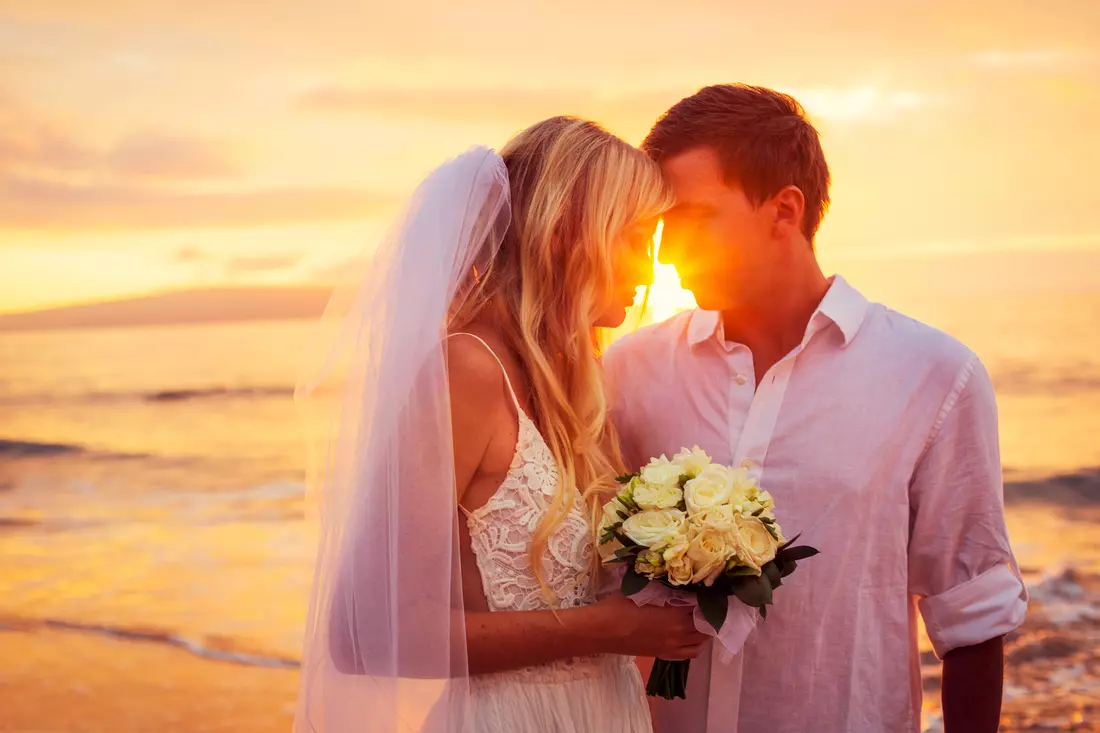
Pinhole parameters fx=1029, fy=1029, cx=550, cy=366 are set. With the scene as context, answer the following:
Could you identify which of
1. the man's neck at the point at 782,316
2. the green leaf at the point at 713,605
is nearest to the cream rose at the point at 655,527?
the green leaf at the point at 713,605

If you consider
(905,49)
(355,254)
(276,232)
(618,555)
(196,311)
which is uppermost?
(905,49)

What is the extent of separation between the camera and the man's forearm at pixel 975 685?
3307 millimetres

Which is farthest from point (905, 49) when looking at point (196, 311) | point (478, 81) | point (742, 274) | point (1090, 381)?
point (196, 311)

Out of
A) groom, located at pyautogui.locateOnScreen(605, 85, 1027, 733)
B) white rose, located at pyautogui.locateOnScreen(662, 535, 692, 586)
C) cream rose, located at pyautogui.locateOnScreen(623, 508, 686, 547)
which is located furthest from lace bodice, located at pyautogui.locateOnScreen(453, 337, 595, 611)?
groom, located at pyautogui.locateOnScreen(605, 85, 1027, 733)

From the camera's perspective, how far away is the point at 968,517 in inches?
128

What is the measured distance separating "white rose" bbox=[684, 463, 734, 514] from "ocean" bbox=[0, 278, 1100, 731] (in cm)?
114

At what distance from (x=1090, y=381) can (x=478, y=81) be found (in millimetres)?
15195

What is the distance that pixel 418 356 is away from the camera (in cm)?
278

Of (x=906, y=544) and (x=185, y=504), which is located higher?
(x=906, y=544)

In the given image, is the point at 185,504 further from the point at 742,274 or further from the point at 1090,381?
the point at 1090,381

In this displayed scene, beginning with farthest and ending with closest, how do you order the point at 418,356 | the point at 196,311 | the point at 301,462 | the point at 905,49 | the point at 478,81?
the point at 196,311, the point at 301,462, the point at 905,49, the point at 478,81, the point at 418,356

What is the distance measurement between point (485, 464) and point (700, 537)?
2.08ft

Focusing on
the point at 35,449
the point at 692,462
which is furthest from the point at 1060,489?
the point at 35,449

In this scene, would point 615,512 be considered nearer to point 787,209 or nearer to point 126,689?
point 787,209
